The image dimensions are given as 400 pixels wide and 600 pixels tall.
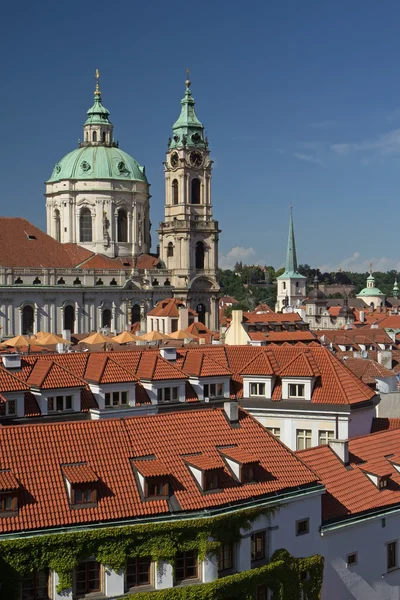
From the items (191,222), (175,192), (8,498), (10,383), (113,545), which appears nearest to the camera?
(8,498)

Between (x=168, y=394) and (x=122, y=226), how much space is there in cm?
10354

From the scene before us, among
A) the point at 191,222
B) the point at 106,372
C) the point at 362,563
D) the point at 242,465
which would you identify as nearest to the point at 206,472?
the point at 242,465

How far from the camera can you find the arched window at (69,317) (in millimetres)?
131875

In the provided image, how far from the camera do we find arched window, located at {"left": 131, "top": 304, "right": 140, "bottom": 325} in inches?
5418

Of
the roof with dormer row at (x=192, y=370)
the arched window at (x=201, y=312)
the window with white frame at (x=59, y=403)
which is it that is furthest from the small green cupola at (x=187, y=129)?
the window with white frame at (x=59, y=403)

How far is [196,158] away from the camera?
146 metres

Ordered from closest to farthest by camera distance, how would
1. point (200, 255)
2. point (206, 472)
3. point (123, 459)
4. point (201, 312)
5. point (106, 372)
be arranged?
point (206, 472), point (123, 459), point (106, 372), point (201, 312), point (200, 255)

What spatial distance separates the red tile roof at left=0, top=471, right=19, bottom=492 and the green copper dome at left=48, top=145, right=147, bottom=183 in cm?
11990

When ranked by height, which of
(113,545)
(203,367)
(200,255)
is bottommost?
(113,545)

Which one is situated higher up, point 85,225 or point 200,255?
point 85,225

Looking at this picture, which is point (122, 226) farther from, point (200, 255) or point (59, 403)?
point (59, 403)

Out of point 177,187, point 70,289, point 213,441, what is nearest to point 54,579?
point 213,441

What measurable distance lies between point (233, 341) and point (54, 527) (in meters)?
50.5

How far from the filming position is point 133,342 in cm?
8706
